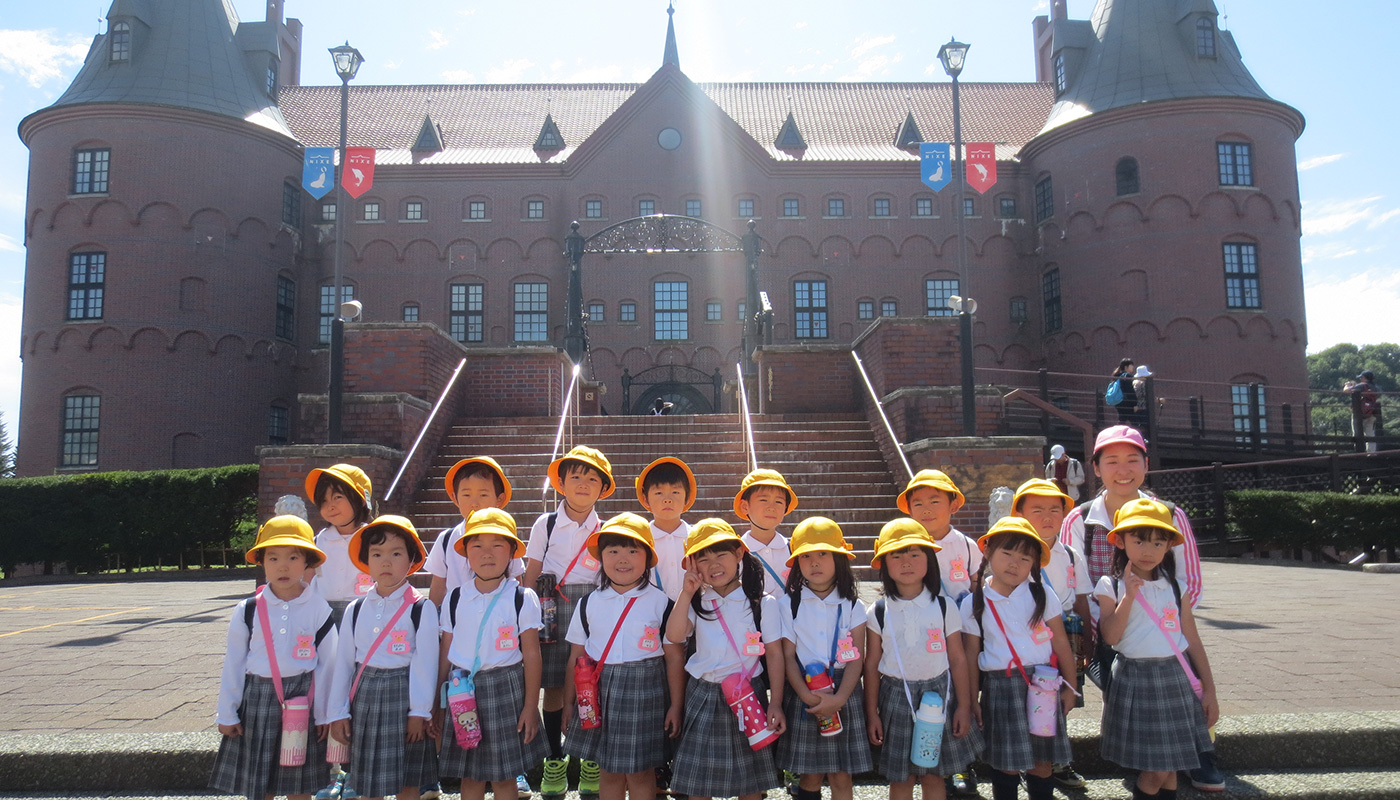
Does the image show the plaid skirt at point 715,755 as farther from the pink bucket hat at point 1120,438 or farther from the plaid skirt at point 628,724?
the pink bucket hat at point 1120,438

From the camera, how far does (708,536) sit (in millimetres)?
3600

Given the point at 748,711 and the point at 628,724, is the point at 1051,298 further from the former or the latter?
the point at 628,724

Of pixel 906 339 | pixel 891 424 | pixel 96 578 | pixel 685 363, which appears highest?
pixel 685 363

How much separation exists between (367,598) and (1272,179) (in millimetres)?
31388

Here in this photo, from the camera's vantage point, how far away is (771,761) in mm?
3662

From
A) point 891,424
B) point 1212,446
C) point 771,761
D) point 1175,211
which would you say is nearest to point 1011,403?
point 1212,446

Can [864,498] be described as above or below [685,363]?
below

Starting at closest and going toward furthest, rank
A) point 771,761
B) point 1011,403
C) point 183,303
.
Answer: point 771,761, point 1011,403, point 183,303

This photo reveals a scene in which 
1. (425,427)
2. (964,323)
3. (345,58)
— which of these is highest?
(345,58)

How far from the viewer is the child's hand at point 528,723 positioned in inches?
142

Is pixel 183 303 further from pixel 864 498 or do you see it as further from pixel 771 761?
pixel 771 761

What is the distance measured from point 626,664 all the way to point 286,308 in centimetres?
2969

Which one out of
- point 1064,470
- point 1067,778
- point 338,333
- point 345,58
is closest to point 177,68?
point 345,58

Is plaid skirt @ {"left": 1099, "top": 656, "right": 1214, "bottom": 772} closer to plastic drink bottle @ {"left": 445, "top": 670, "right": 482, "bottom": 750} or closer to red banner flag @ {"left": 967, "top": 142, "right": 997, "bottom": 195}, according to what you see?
plastic drink bottle @ {"left": 445, "top": 670, "right": 482, "bottom": 750}
